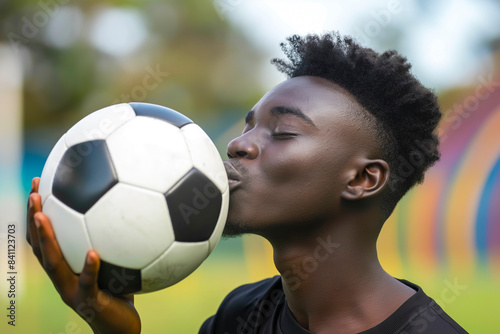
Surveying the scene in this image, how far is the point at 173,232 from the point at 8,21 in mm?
13792

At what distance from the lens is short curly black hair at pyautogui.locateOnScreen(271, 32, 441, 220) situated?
2576 millimetres

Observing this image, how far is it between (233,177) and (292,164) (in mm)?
270

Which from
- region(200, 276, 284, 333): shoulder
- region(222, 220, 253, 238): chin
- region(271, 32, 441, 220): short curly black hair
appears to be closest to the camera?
region(222, 220, 253, 238): chin

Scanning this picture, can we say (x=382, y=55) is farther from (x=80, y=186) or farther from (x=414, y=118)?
(x=80, y=186)

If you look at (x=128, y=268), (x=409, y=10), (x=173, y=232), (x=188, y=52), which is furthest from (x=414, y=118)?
(x=188, y=52)

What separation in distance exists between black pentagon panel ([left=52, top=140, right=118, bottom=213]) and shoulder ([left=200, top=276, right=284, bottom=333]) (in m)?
1.26

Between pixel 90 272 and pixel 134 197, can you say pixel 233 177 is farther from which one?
pixel 90 272

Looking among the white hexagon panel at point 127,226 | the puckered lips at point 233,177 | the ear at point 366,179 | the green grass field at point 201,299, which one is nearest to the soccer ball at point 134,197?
the white hexagon panel at point 127,226

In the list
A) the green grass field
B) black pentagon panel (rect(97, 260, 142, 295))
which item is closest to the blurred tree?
the green grass field

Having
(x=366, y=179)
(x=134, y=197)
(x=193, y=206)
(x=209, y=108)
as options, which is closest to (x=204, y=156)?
(x=193, y=206)

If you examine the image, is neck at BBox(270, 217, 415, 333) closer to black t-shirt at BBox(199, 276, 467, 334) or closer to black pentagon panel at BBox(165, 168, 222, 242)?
black t-shirt at BBox(199, 276, 467, 334)

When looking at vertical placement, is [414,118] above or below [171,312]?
above

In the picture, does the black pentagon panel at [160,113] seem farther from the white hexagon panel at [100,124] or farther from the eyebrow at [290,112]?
the eyebrow at [290,112]

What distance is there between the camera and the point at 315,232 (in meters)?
2.42
